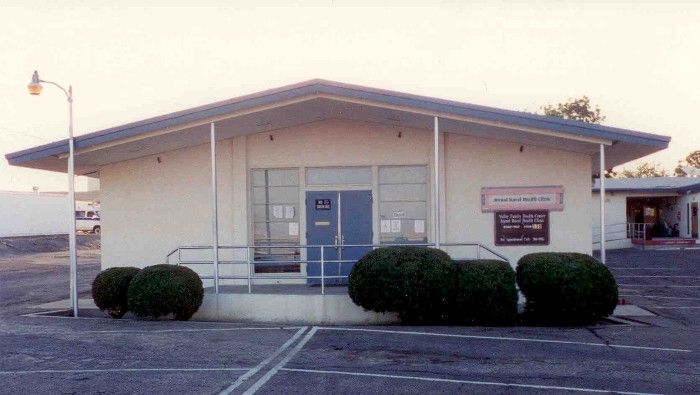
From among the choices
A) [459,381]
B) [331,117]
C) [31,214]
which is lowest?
[459,381]

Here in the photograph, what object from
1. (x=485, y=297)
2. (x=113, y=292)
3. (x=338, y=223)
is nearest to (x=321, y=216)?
(x=338, y=223)

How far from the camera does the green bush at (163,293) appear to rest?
528 inches

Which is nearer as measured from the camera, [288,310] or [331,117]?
[288,310]

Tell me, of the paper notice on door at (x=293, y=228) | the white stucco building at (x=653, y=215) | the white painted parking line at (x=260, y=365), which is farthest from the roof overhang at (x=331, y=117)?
the white stucco building at (x=653, y=215)

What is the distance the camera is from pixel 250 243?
16594 mm

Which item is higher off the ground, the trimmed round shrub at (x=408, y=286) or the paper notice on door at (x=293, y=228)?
the paper notice on door at (x=293, y=228)

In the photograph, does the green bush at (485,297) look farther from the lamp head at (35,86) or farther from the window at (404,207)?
the lamp head at (35,86)

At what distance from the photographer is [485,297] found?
1278 centimetres

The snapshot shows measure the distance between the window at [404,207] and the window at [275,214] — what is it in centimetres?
194

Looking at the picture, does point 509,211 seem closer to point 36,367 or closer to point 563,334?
point 563,334

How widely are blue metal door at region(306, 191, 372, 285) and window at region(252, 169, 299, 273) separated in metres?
0.36

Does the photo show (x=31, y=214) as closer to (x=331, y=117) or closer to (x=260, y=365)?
(x=331, y=117)

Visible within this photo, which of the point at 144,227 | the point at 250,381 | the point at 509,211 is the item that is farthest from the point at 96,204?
the point at 250,381

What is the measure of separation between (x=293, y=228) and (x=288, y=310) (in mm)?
2975
